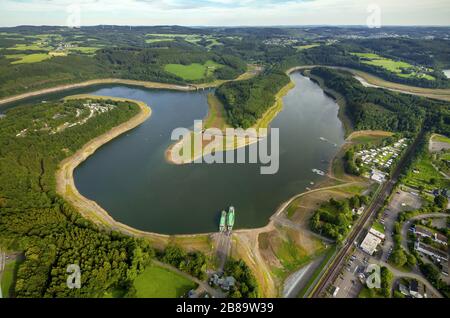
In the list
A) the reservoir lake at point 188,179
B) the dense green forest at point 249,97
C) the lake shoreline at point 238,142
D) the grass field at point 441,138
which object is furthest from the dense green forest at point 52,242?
the grass field at point 441,138

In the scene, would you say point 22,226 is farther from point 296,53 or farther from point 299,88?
point 296,53

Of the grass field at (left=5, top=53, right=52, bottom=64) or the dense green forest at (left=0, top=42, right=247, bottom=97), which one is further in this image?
the grass field at (left=5, top=53, right=52, bottom=64)

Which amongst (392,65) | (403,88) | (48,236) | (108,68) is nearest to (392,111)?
(403,88)

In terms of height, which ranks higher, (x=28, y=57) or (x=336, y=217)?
(x=28, y=57)

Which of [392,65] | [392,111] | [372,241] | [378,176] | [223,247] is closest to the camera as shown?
[223,247]

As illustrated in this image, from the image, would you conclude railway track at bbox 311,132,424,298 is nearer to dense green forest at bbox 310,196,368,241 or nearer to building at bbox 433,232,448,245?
dense green forest at bbox 310,196,368,241

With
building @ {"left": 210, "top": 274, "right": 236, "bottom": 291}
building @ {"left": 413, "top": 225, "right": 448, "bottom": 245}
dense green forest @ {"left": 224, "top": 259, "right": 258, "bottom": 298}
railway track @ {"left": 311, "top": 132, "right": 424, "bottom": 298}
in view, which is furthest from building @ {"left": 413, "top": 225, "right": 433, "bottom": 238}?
building @ {"left": 210, "top": 274, "right": 236, "bottom": 291}

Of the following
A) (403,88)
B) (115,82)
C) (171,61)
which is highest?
(171,61)

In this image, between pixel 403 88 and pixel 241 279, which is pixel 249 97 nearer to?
pixel 241 279
